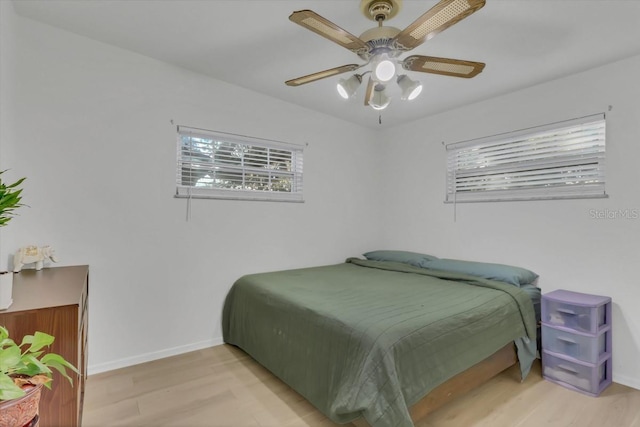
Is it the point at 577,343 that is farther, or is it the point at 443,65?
the point at 577,343

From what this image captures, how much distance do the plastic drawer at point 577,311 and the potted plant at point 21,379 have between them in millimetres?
2864

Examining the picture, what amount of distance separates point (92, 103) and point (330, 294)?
89.3 inches

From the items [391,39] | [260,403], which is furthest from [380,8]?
[260,403]

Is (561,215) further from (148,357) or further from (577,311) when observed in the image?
(148,357)

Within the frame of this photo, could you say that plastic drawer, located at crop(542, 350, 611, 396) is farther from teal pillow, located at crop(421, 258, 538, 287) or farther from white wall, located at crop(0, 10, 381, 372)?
white wall, located at crop(0, 10, 381, 372)

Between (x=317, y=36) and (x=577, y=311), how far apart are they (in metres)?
2.69

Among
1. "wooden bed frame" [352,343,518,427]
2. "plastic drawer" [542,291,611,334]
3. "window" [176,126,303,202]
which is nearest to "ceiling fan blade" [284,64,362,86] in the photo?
"window" [176,126,303,202]

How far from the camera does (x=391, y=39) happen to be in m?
1.65

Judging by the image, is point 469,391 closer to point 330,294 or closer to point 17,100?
point 330,294

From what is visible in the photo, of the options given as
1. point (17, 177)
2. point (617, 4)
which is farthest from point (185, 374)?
point (617, 4)

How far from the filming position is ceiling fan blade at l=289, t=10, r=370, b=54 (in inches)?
54.6

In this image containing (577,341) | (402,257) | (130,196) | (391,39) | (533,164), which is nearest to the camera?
(391,39)

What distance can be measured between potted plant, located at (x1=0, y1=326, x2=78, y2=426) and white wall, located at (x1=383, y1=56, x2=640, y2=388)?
3254 millimetres

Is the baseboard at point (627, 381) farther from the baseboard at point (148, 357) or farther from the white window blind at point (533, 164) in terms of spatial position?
the baseboard at point (148, 357)
